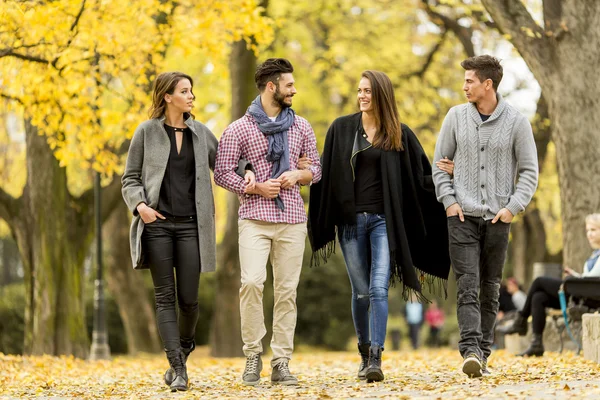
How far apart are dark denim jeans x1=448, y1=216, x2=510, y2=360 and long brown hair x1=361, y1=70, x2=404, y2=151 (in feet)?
2.46

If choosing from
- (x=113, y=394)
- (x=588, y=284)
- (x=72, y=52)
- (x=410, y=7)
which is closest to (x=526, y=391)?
(x=113, y=394)

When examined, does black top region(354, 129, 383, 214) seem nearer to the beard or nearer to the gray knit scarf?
the gray knit scarf

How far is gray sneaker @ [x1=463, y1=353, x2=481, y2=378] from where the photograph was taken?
24.4ft

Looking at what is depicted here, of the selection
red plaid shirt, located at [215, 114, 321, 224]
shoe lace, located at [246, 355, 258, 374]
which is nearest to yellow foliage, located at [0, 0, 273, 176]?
red plaid shirt, located at [215, 114, 321, 224]

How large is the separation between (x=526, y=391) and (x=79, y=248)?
10.4 m

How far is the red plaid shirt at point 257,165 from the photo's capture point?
7.71 m

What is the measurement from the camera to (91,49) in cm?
1264

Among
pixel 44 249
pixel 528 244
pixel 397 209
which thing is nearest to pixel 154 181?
pixel 397 209

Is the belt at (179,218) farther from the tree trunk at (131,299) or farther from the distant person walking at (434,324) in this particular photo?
the distant person walking at (434,324)

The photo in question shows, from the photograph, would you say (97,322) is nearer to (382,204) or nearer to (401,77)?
(401,77)

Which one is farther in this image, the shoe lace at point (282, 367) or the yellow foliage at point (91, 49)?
the yellow foliage at point (91, 49)

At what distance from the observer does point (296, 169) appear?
791 centimetres

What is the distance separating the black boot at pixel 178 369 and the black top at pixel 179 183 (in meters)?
1.04

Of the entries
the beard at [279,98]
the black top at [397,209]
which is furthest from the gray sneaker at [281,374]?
the beard at [279,98]
